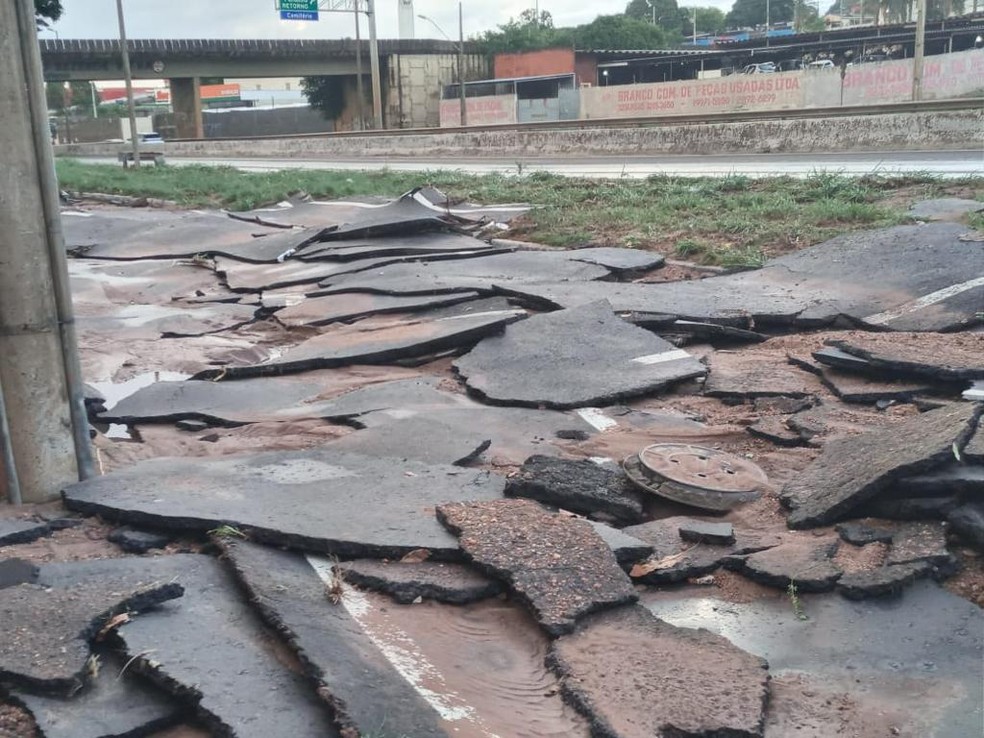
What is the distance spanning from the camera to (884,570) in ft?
12.5

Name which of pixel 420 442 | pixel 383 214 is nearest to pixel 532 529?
pixel 420 442

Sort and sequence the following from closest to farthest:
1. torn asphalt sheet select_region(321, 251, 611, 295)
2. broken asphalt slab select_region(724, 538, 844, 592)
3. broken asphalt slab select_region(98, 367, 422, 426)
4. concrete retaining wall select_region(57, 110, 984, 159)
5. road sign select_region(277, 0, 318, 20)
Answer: broken asphalt slab select_region(724, 538, 844, 592)
broken asphalt slab select_region(98, 367, 422, 426)
torn asphalt sheet select_region(321, 251, 611, 295)
concrete retaining wall select_region(57, 110, 984, 159)
road sign select_region(277, 0, 318, 20)

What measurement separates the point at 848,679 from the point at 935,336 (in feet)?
12.8

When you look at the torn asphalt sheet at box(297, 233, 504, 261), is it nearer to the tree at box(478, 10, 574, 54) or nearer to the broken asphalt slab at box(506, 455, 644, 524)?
the broken asphalt slab at box(506, 455, 644, 524)

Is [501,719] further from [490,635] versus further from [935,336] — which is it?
[935,336]

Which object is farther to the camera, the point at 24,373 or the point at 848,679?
the point at 24,373

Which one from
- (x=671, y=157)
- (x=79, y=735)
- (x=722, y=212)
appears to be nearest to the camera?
(x=79, y=735)

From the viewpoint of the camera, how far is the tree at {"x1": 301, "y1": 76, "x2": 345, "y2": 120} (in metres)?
69.2

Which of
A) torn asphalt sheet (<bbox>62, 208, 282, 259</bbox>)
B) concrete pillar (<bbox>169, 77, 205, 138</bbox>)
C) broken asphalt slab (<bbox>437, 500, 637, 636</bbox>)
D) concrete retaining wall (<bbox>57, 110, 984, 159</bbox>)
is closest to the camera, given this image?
broken asphalt slab (<bbox>437, 500, 637, 636</bbox>)

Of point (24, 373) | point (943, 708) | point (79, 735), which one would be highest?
point (24, 373)

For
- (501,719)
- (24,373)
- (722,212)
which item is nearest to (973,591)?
(501,719)

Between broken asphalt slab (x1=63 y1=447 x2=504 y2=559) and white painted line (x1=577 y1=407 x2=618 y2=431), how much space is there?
3.73ft

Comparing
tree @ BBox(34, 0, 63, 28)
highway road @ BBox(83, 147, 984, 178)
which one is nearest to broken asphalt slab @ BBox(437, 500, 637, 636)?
highway road @ BBox(83, 147, 984, 178)

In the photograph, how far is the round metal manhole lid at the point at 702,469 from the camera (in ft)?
15.0
